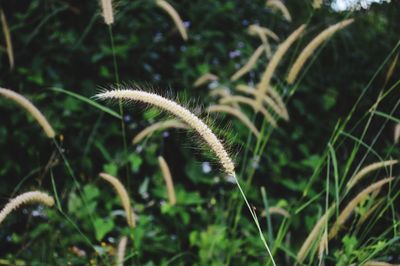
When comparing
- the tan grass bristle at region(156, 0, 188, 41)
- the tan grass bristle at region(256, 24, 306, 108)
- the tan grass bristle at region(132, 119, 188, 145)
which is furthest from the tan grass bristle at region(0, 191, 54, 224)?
the tan grass bristle at region(156, 0, 188, 41)

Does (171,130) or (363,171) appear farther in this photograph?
(171,130)

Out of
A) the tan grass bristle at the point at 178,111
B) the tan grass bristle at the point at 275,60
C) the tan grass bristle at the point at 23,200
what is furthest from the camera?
the tan grass bristle at the point at 275,60

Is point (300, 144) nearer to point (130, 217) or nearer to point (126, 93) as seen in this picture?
point (130, 217)

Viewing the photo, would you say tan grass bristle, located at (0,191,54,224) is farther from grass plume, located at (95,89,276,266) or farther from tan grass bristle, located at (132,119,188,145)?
tan grass bristle, located at (132,119,188,145)

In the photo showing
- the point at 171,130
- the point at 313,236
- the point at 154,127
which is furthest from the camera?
the point at 171,130

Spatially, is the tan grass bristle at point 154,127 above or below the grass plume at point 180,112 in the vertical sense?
below

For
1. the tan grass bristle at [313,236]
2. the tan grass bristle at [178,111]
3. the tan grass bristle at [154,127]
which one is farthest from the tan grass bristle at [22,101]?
the tan grass bristle at [313,236]

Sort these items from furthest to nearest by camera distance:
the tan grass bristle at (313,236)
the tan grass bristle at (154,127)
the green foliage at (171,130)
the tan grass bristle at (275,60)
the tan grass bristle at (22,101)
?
1. the green foliage at (171,130)
2. the tan grass bristle at (154,127)
3. the tan grass bristle at (275,60)
4. the tan grass bristle at (22,101)
5. the tan grass bristle at (313,236)

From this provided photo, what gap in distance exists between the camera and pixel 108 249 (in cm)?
225

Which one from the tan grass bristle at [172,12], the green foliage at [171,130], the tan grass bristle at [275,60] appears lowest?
the green foliage at [171,130]

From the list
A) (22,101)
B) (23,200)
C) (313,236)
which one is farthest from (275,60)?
(23,200)

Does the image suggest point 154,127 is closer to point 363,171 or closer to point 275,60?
point 275,60

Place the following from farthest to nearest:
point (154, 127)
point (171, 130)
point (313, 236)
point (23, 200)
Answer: point (171, 130), point (154, 127), point (313, 236), point (23, 200)

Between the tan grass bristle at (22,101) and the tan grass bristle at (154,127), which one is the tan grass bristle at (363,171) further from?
the tan grass bristle at (22,101)
